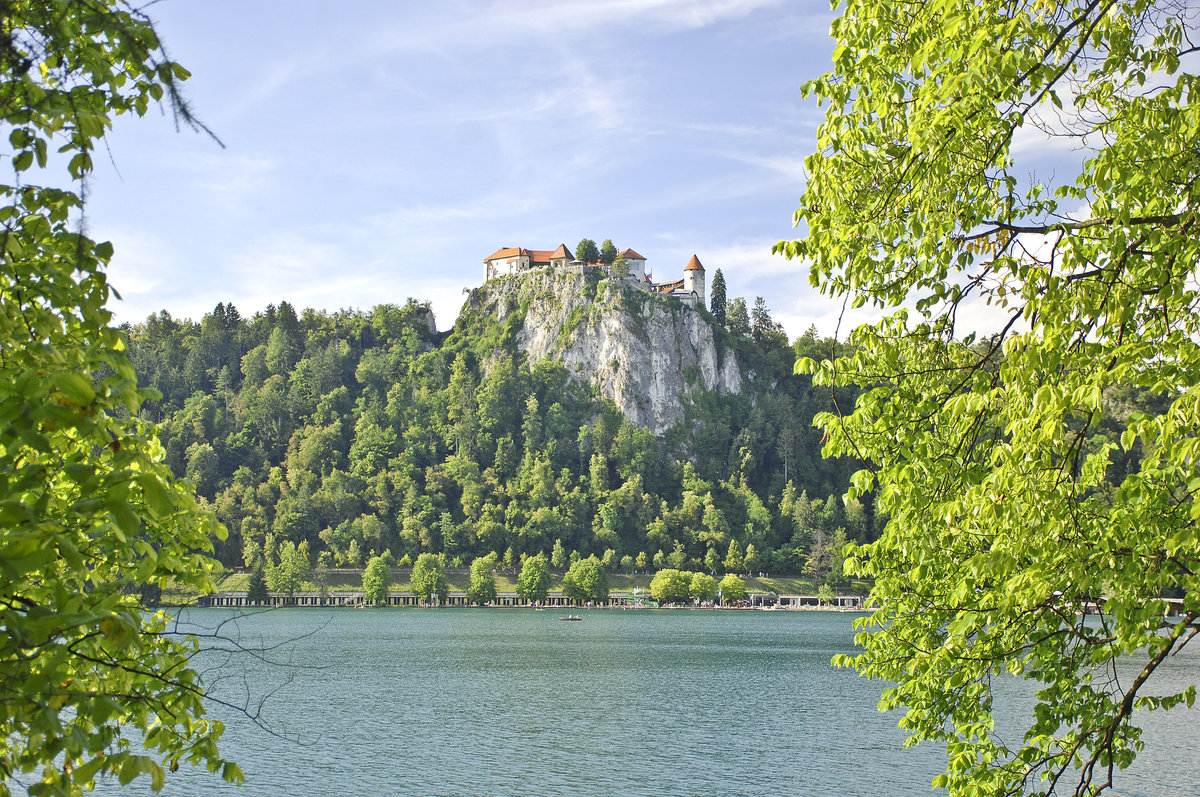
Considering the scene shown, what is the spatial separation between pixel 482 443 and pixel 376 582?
49458 millimetres

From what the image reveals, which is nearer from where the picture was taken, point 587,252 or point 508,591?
Answer: point 508,591

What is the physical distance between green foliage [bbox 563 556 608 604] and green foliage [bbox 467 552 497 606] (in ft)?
33.0

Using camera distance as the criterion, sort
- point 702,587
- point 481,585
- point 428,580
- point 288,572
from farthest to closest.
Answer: point 702,587 → point 481,585 → point 428,580 → point 288,572

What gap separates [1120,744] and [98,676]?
6.64 metres

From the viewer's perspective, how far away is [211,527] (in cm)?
624

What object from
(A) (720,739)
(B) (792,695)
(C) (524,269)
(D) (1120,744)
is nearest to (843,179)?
(D) (1120,744)

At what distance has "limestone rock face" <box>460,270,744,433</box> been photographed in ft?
558

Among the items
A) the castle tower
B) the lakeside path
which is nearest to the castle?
the castle tower

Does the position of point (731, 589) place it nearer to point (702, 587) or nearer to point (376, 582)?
point (702, 587)

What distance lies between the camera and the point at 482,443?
545 feet

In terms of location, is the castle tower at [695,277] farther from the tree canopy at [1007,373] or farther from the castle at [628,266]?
the tree canopy at [1007,373]

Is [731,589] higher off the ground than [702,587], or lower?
lower

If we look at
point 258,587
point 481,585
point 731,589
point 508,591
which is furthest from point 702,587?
point 258,587

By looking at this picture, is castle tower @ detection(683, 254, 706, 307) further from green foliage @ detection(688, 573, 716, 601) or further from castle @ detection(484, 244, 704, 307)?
green foliage @ detection(688, 573, 716, 601)
